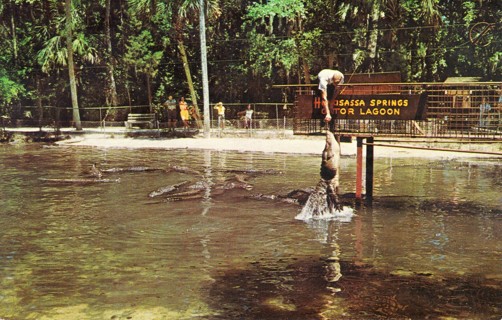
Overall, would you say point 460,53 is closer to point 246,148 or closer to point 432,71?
point 432,71

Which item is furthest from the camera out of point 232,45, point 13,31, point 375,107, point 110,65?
point 13,31

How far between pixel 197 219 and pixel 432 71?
3357 centimetres

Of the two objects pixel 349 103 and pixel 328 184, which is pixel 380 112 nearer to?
pixel 349 103

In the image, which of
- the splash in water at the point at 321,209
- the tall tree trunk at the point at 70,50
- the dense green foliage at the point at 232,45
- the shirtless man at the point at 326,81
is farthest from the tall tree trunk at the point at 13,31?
the splash in water at the point at 321,209

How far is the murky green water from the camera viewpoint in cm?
783

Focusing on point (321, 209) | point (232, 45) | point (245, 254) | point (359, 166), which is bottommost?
point (245, 254)

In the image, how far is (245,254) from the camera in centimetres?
1038

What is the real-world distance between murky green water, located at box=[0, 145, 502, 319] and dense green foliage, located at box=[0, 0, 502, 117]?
20.7 m

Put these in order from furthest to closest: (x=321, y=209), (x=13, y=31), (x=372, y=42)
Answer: (x=13, y=31) → (x=372, y=42) → (x=321, y=209)

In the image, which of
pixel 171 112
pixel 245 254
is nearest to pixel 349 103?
pixel 245 254

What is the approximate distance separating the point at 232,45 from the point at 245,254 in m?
35.0

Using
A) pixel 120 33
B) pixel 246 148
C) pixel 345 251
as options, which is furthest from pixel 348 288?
pixel 120 33

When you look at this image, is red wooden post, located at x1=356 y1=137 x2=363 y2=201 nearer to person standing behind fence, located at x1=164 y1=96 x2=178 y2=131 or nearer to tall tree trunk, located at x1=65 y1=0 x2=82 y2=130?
person standing behind fence, located at x1=164 y1=96 x2=178 y2=131

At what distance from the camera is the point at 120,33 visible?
47.5 m
